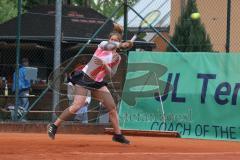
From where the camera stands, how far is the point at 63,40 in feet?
70.1

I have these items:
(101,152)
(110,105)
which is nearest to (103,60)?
(110,105)

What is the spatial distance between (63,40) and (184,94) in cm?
635

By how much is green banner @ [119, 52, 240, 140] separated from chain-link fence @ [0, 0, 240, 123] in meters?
0.75

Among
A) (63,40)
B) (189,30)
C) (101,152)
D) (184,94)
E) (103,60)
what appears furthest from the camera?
(189,30)

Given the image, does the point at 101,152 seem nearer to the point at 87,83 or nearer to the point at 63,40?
the point at 87,83

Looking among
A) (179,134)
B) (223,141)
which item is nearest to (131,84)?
(179,134)

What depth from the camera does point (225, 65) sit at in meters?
15.4

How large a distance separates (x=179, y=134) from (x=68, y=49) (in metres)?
6.75

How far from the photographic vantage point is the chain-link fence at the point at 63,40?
18.1m

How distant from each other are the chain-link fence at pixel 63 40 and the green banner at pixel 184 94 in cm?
75

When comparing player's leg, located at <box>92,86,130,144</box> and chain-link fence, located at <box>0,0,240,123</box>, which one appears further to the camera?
chain-link fence, located at <box>0,0,240,123</box>

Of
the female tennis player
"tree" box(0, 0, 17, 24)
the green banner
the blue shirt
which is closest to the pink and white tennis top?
the female tennis player

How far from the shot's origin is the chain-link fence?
18109mm

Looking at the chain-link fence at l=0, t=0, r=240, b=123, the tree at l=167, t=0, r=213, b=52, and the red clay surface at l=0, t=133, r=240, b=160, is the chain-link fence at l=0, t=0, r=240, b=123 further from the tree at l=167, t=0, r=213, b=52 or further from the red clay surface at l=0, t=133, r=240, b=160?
the red clay surface at l=0, t=133, r=240, b=160
